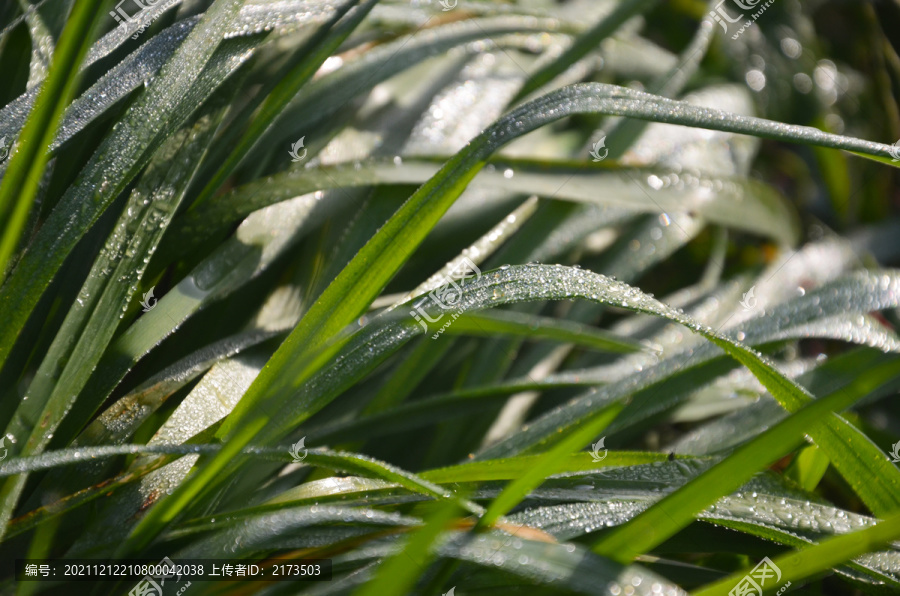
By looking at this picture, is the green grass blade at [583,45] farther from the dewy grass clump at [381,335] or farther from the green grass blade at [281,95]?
the green grass blade at [281,95]

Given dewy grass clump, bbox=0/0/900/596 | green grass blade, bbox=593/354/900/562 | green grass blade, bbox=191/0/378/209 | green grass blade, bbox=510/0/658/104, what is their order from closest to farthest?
green grass blade, bbox=593/354/900/562 → dewy grass clump, bbox=0/0/900/596 → green grass blade, bbox=191/0/378/209 → green grass blade, bbox=510/0/658/104

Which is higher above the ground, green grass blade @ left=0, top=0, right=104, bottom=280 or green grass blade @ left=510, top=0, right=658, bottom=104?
green grass blade @ left=510, top=0, right=658, bottom=104

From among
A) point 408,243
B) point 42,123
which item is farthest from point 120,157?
point 408,243

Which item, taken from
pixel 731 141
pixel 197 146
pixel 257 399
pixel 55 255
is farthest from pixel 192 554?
pixel 731 141

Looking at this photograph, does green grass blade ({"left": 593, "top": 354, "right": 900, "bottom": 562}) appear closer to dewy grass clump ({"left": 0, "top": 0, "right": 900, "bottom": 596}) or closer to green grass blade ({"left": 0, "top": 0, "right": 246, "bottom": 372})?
dewy grass clump ({"left": 0, "top": 0, "right": 900, "bottom": 596})

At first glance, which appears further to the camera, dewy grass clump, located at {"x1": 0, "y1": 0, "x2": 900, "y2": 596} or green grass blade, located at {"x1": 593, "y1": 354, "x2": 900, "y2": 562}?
dewy grass clump, located at {"x1": 0, "y1": 0, "x2": 900, "y2": 596}

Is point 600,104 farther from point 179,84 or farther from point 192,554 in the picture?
point 192,554

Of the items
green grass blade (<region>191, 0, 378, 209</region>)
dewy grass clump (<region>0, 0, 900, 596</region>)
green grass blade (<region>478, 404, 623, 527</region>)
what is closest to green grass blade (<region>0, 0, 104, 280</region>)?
dewy grass clump (<region>0, 0, 900, 596</region>)

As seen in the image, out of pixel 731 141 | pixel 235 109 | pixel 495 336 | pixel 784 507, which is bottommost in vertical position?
pixel 784 507
